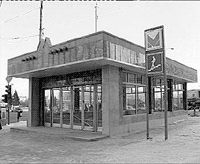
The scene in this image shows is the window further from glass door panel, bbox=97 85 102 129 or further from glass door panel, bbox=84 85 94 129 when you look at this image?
glass door panel, bbox=84 85 94 129

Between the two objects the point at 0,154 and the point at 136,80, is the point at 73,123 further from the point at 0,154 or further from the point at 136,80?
the point at 0,154

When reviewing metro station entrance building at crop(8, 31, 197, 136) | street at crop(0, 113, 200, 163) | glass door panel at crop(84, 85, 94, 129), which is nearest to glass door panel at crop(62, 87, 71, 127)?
metro station entrance building at crop(8, 31, 197, 136)

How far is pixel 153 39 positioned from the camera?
1034 centimetres

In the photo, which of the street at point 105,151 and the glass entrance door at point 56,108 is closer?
the street at point 105,151

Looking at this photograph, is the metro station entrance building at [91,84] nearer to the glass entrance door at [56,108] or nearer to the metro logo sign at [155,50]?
the glass entrance door at [56,108]

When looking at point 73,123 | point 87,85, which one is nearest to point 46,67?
point 87,85

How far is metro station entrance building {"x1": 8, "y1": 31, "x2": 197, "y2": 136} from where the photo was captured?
1034cm

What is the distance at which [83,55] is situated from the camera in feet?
33.2

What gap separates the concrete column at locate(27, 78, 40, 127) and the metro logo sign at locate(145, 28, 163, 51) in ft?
24.5

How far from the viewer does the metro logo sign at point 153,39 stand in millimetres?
10133

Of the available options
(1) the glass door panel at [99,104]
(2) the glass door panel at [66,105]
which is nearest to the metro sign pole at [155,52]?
(1) the glass door panel at [99,104]

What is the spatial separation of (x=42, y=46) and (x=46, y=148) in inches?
223

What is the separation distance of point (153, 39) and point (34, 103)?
8180mm

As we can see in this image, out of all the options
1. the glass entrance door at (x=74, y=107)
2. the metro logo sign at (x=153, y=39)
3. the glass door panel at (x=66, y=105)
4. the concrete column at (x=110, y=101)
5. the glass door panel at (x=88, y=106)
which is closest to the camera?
the metro logo sign at (x=153, y=39)
